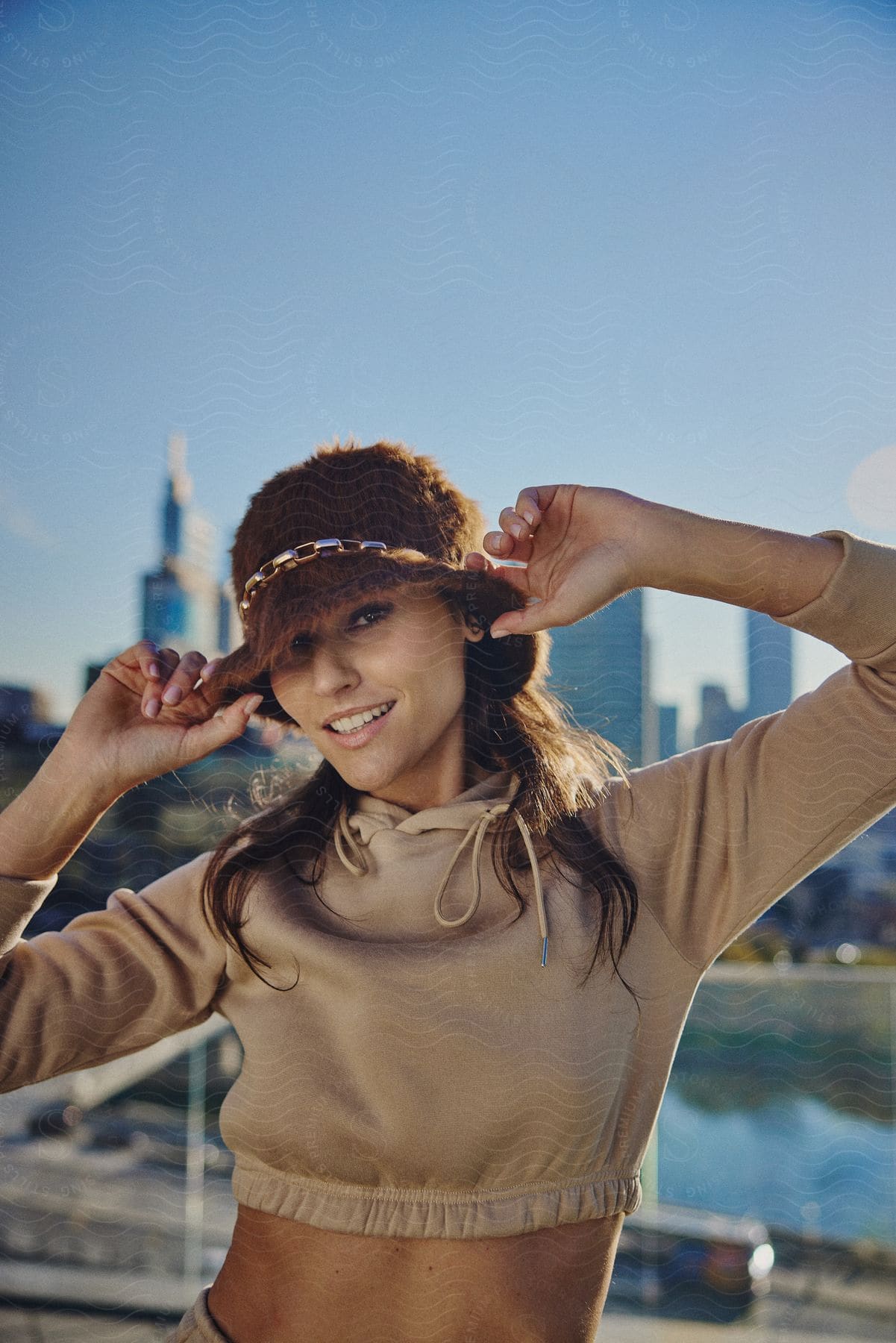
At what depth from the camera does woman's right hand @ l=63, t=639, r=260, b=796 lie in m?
0.73

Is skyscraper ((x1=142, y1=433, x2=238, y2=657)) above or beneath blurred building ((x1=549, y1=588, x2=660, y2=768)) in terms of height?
above

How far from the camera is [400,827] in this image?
755 mm

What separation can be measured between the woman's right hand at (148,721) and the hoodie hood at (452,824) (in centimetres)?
13

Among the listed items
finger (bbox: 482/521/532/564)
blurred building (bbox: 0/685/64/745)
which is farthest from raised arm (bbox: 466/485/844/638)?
blurred building (bbox: 0/685/64/745)

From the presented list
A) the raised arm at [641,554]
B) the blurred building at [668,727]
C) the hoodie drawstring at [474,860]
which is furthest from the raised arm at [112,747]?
the blurred building at [668,727]

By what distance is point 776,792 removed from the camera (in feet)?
2.18

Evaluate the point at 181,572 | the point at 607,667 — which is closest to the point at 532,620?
the point at 607,667

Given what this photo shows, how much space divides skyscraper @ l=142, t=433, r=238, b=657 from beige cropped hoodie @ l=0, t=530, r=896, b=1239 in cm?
25

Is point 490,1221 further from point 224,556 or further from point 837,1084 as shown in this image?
point 837,1084

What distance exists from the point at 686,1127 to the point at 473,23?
4.09 ft

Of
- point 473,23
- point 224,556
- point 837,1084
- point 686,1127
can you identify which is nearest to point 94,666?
point 224,556

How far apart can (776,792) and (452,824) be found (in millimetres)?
246

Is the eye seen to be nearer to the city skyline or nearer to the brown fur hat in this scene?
the brown fur hat

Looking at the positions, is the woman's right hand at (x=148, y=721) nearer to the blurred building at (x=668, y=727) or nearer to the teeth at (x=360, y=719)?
the teeth at (x=360, y=719)
